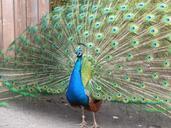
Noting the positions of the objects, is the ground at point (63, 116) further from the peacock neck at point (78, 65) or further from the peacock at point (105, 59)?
the peacock neck at point (78, 65)

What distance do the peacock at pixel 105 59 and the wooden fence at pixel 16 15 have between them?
4.53 ft

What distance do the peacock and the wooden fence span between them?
4.53 ft

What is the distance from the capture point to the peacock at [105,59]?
15.0ft

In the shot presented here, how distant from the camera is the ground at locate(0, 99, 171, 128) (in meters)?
4.95

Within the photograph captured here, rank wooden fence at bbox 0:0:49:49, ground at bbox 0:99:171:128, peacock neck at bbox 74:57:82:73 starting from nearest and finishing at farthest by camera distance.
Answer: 1. peacock neck at bbox 74:57:82:73
2. ground at bbox 0:99:171:128
3. wooden fence at bbox 0:0:49:49

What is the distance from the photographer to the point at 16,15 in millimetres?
6539

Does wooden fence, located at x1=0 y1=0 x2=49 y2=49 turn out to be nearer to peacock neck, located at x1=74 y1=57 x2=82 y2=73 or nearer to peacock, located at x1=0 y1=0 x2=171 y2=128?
peacock, located at x1=0 y1=0 x2=171 y2=128

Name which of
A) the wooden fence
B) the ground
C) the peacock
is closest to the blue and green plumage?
the peacock

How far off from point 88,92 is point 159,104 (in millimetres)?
766

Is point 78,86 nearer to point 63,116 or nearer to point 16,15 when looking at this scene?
point 63,116

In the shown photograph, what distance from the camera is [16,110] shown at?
212 inches

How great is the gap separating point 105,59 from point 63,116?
1.03m

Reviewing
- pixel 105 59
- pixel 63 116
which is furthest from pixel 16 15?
pixel 105 59

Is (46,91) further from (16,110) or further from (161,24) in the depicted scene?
(161,24)
